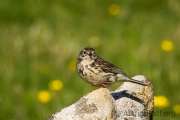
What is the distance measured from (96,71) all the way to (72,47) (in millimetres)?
4902

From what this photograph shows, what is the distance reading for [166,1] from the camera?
14133mm

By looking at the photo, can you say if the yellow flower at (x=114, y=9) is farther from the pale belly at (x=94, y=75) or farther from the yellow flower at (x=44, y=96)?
the pale belly at (x=94, y=75)

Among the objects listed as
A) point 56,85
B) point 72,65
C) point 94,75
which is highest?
point 72,65

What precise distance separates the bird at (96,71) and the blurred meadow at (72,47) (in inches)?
107

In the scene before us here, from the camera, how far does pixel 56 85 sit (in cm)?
975

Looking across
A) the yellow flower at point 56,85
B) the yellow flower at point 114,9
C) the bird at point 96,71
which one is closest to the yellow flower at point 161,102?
the yellow flower at point 56,85

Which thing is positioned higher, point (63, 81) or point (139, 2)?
point (139, 2)

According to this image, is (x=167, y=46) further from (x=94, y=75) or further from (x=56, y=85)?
(x=94, y=75)

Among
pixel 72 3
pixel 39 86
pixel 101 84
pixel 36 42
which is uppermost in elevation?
pixel 72 3

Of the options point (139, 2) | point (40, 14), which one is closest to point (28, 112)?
point (40, 14)

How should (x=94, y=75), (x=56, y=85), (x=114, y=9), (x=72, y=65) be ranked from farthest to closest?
(x=114, y=9), (x=72, y=65), (x=56, y=85), (x=94, y=75)

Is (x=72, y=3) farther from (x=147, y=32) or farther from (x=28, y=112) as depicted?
(x=28, y=112)

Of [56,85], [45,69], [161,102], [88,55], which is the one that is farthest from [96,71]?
[45,69]

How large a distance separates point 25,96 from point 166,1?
5650mm
